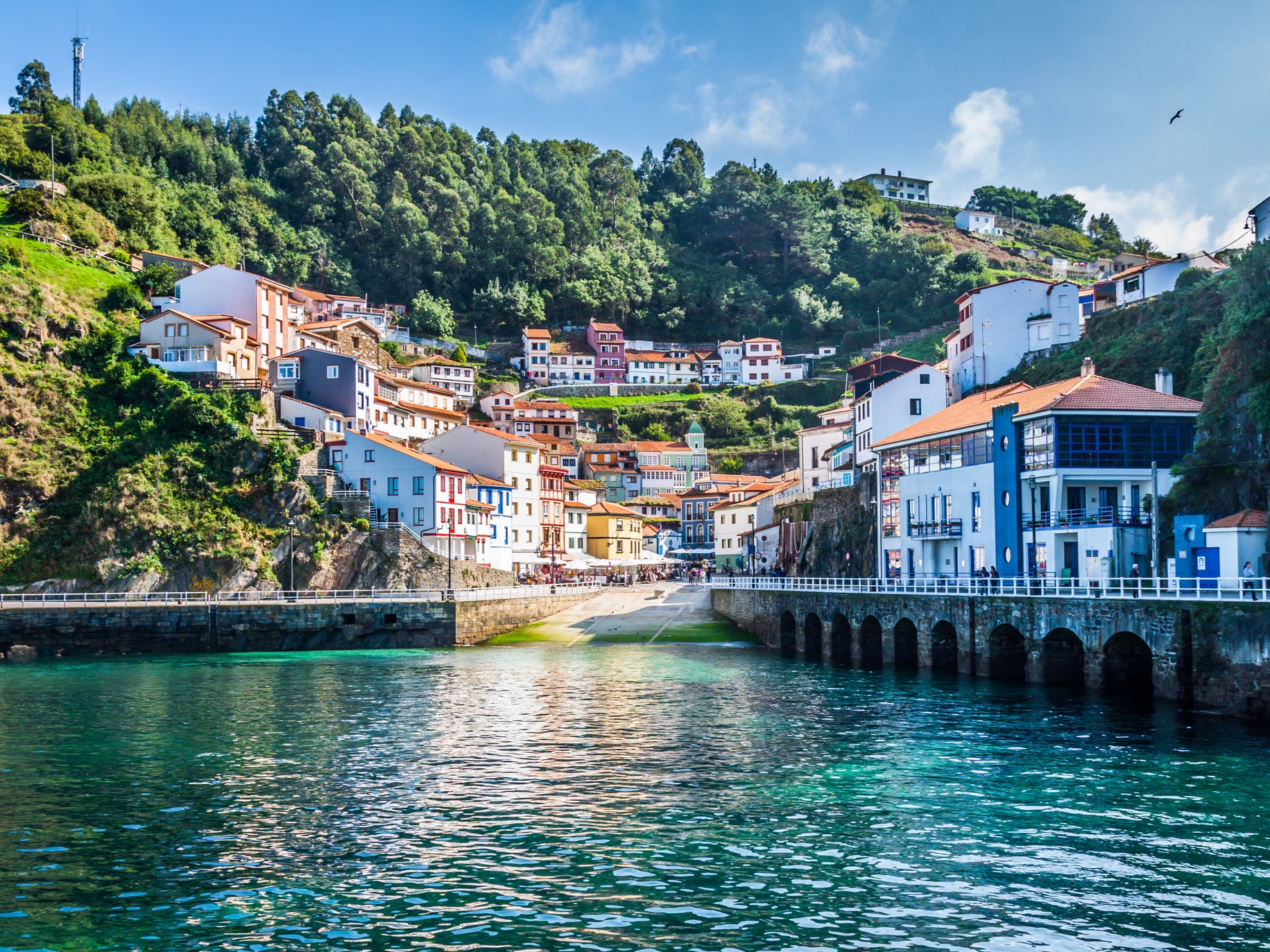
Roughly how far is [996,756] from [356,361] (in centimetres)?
7627

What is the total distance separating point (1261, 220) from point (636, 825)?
48063 mm

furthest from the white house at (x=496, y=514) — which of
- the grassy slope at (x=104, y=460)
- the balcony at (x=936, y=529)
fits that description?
the balcony at (x=936, y=529)

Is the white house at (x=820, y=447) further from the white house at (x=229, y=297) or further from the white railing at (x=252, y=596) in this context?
the white house at (x=229, y=297)

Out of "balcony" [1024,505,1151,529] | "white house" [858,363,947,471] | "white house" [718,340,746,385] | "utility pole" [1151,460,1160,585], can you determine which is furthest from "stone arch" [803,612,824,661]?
"white house" [718,340,746,385]

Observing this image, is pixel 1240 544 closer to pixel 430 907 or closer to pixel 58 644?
pixel 430 907

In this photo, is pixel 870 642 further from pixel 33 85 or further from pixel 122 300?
pixel 33 85

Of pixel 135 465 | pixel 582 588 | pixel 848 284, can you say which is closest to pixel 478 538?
pixel 582 588

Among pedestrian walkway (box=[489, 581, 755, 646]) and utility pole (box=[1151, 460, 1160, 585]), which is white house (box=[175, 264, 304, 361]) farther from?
utility pole (box=[1151, 460, 1160, 585])

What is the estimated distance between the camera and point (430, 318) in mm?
166500

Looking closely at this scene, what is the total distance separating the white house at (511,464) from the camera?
333ft

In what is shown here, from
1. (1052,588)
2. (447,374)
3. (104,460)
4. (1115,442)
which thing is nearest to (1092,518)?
(1115,442)

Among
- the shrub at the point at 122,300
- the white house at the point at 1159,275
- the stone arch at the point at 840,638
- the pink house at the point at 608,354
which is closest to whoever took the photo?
the stone arch at the point at 840,638

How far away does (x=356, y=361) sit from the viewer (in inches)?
3831

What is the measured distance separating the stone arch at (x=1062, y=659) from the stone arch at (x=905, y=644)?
10.3 meters
